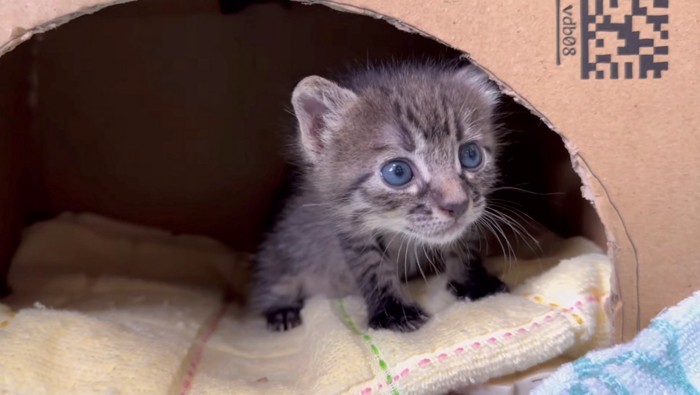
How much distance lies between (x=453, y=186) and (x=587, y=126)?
320 millimetres

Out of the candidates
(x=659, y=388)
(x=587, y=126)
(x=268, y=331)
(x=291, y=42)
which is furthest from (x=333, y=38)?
(x=659, y=388)

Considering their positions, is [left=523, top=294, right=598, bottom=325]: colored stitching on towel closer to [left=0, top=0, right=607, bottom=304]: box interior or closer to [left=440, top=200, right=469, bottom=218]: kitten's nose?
[left=440, top=200, right=469, bottom=218]: kitten's nose


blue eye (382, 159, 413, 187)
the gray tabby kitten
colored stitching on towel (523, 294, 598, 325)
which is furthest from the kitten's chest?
colored stitching on towel (523, 294, 598, 325)

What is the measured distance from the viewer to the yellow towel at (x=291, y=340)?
1.41 meters

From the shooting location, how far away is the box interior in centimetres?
254

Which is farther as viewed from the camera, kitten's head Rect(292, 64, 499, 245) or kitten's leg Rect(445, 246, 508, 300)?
kitten's leg Rect(445, 246, 508, 300)

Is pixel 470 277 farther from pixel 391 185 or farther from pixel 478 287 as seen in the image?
pixel 391 185

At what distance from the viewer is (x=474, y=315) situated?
1.55 metres

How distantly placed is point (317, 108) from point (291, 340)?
566 millimetres

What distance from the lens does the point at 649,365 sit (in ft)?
4.19

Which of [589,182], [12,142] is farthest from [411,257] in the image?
[12,142]

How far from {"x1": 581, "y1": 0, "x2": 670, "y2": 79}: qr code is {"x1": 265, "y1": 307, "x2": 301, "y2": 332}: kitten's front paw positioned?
39.4 inches

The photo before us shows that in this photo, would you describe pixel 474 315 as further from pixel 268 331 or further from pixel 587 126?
pixel 268 331

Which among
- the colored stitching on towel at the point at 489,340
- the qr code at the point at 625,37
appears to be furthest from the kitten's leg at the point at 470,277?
the qr code at the point at 625,37
